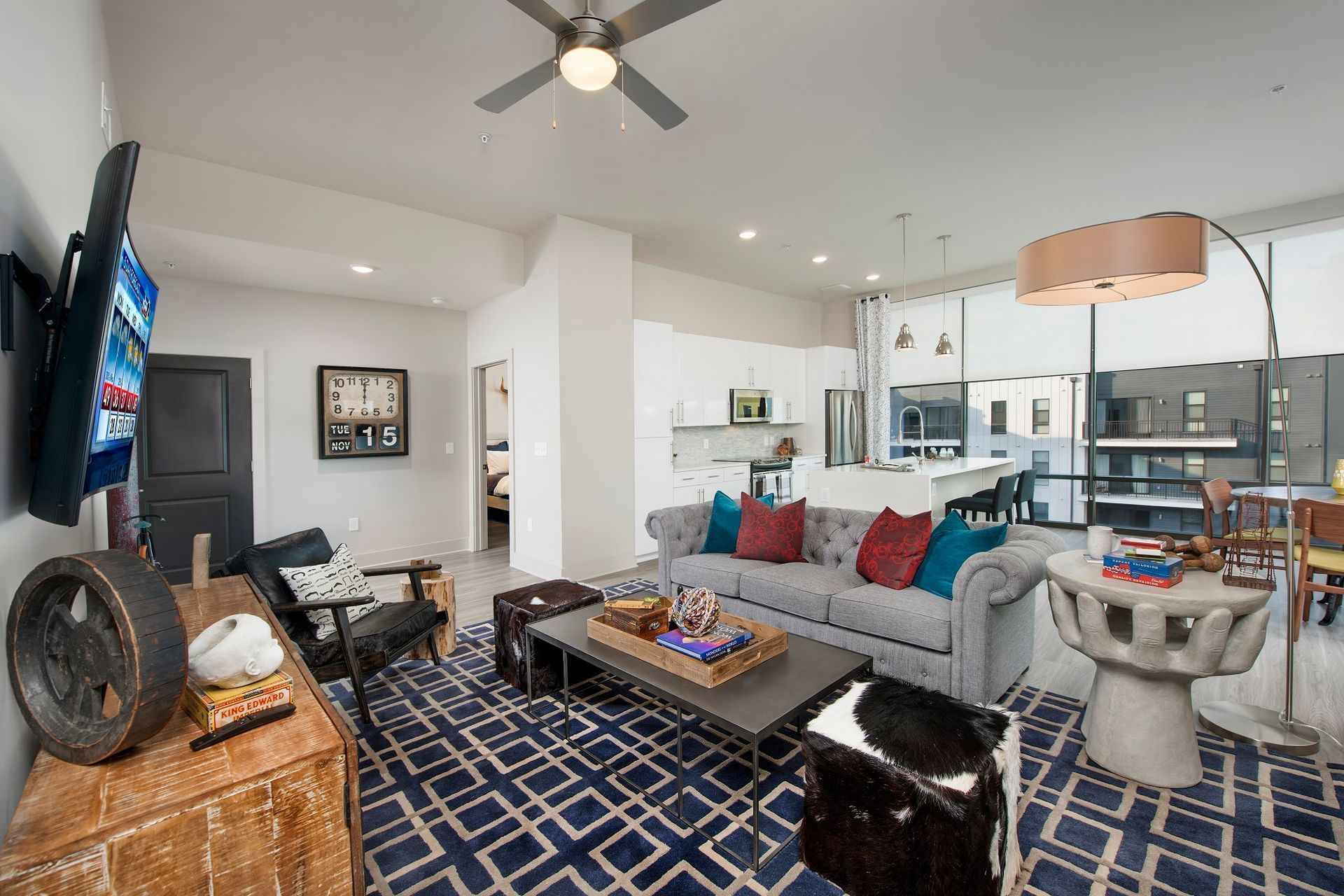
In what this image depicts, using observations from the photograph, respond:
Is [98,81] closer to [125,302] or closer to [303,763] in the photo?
[125,302]

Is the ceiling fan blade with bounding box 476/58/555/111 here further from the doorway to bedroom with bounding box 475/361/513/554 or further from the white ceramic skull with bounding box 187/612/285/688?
the doorway to bedroom with bounding box 475/361/513/554

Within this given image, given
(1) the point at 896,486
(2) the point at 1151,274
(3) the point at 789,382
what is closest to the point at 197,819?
(2) the point at 1151,274

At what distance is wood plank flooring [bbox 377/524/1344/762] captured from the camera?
2.55m

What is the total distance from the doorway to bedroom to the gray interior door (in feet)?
6.32

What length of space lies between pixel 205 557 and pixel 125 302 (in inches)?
53.6

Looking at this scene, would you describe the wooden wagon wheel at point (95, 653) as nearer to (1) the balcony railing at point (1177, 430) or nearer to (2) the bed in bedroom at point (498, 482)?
(2) the bed in bedroom at point (498, 482)

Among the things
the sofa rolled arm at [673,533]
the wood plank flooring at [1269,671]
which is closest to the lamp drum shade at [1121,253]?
the wood plank flooring at [1269,671]

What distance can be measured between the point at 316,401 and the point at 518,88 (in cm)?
379

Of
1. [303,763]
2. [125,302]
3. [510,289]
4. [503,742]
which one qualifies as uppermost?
[510,289]

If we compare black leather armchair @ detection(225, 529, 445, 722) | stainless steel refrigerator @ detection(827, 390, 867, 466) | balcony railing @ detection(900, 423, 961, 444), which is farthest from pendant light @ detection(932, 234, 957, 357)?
black leather armchair @ detection(225, 529, 445, 722)

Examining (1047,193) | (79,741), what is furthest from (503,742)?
(1047,193)

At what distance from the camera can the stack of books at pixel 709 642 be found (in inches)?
80.4

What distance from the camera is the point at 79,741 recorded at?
38.3 inches

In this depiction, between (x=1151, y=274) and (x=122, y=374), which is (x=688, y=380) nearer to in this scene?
(x=1151, y=274)
